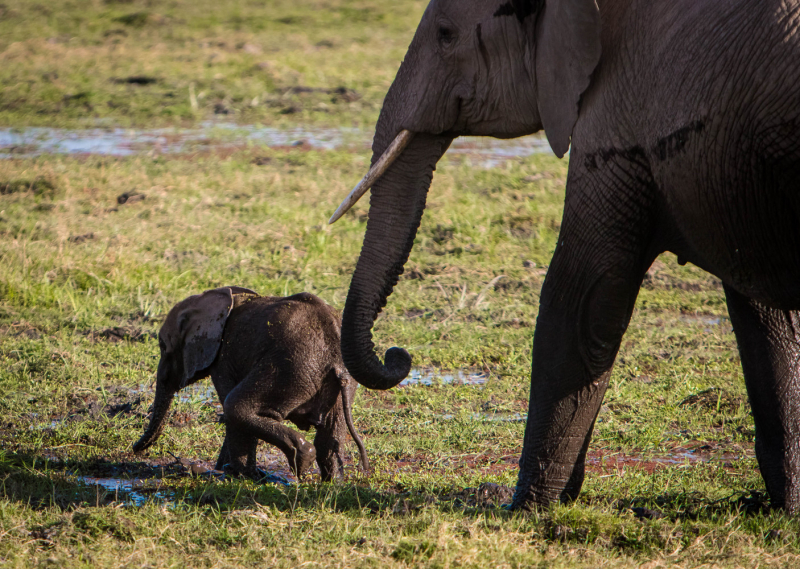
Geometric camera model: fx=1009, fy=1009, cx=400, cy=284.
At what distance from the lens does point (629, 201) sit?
3600 millimetres

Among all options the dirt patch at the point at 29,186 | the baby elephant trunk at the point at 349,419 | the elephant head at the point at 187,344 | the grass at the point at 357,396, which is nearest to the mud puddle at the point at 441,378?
the grass at the point at 357,396

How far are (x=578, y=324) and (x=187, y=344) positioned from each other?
6.75 ft

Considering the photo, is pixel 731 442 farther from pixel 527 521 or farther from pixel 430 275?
pixel 430 275

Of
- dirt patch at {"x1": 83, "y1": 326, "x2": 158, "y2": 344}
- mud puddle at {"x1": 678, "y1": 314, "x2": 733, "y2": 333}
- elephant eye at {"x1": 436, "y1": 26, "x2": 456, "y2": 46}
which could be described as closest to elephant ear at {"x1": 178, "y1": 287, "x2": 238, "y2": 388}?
dirt patch at {"x1": 83, "y1": 326, "x2": 158, "y2": 344}

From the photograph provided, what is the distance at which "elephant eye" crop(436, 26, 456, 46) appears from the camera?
3.99 metres

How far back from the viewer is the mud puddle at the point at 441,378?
595 cm

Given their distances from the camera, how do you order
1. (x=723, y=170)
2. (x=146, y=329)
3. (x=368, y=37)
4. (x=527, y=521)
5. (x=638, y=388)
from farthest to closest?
1. (x=368, y=37)
2. (x=146, y=329)
3. (x=638, y=388)
4. (x=527, y=521)
5. (x=723, y=170)

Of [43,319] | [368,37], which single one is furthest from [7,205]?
[368,37]

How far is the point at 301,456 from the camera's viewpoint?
14.6ft

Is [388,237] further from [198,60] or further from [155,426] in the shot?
[198,60]

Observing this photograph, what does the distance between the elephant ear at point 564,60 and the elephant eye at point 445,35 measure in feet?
1.18

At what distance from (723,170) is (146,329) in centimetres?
431

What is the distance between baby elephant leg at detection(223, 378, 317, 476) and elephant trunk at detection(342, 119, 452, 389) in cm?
55

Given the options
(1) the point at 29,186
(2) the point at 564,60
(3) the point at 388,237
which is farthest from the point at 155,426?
(1) the point at 29,186
